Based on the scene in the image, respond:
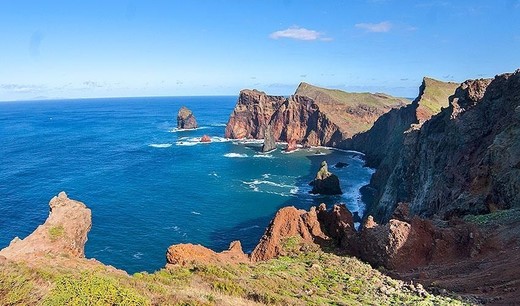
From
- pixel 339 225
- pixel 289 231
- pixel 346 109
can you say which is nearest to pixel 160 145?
pixel 346 109

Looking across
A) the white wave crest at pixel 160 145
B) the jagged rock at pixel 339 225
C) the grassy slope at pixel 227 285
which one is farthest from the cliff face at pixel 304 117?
the grassy slope at pixel 227 285

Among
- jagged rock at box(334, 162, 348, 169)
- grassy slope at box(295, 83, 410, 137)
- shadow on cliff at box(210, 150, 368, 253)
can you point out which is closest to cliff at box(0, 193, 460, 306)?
shadow on cliff at box(210, 150, 368, 253)

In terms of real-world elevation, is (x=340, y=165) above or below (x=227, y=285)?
below

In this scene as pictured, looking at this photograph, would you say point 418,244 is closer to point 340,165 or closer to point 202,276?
point 202,276

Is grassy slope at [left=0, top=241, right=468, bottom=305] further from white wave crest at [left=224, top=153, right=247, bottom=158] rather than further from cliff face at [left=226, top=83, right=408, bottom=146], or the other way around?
cliff face at [left=226, top=83, right=408, bottom=146]

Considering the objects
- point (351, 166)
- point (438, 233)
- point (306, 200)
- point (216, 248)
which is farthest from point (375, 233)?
point (351, 166)

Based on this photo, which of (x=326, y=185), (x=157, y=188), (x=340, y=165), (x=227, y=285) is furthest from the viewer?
(x=340, y=165)

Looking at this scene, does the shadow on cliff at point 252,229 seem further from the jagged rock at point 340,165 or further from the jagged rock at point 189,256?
the jagged rock at point 189,256
